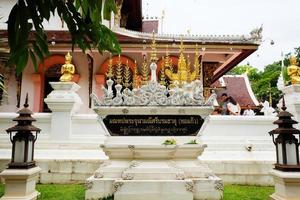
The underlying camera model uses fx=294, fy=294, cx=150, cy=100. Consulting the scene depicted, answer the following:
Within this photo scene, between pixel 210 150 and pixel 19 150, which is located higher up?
pixel 19 150

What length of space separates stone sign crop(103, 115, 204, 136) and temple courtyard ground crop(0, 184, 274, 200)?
119cm

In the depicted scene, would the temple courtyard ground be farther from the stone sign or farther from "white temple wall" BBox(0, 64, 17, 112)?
"white temple wall" BBox(0, 64, 17, 112)

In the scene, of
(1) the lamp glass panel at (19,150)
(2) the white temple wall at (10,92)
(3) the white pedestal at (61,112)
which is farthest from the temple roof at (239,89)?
(1) the lamp glass panel at (19,150)

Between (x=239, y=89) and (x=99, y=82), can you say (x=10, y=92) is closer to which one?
(x=99, y=82)

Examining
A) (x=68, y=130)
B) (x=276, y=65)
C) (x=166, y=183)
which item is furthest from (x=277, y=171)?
(x=276, y=65)

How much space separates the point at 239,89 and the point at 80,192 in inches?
734

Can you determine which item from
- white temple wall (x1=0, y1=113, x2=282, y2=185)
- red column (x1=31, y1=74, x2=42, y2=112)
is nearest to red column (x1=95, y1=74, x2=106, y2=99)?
red column (x1=31, y1=74, x2=42, y2=112)

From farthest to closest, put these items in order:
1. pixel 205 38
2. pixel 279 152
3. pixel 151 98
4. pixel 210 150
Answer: pixel 205 38, pixel 210 150, pixel 151 98, pixel 279 152

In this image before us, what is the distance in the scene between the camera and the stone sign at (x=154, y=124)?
15.9 ft

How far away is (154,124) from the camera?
16.0 ft

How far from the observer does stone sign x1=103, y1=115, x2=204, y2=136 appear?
4.86m

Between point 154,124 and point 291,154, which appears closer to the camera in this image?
point 291,154

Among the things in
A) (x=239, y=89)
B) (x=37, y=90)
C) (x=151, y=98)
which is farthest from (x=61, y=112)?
(x=239, y=89)

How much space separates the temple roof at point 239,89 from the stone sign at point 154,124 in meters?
15.3
